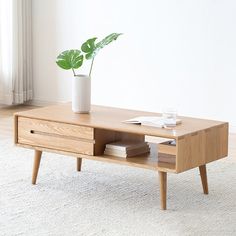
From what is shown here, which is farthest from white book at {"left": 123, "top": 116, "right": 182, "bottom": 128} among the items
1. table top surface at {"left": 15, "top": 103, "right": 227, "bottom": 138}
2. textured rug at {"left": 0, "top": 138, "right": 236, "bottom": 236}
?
textured rug at {"left": 0, "top": 138, "right": 236, "bottom": 236}

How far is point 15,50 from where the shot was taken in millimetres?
6605

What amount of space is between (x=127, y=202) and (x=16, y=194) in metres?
0.64

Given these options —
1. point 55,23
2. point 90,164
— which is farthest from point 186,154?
point 55,23

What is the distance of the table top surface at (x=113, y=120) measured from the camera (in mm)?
3719

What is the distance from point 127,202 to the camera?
3883 mm

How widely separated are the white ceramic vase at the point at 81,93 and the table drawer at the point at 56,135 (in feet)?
0.77

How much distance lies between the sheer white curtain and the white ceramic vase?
2.53 meters

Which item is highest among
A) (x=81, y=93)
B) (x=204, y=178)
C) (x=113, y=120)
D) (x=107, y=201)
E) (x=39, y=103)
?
(x=81, y=93)

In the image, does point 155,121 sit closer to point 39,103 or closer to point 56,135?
→ point 56,135

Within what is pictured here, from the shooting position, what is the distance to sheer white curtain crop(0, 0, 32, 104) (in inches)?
257

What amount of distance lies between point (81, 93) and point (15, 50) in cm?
259

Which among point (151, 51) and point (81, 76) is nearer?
point (81, 76)

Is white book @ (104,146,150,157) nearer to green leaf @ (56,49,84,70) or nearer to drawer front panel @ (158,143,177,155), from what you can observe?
drawer front panel @ (158,143,177,155)

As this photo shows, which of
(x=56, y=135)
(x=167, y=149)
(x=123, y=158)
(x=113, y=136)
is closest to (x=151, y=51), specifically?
(x=113, y=136)
